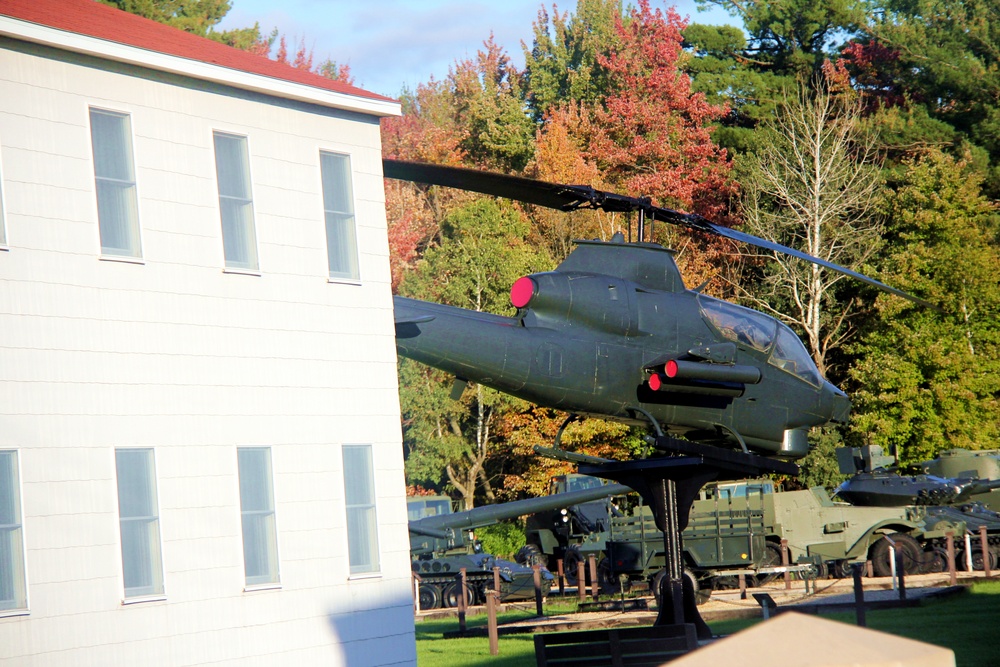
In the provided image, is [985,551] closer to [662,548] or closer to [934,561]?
[934,561]

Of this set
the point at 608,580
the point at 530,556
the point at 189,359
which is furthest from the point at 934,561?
the point at 189,359

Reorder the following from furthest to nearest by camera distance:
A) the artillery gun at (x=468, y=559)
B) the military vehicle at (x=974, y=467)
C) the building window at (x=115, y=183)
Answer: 1. the military vehicle at (x=974, y=467)
2. the artillery gun at (x=468, y=559)
3. the building window at (x=115, y=183)

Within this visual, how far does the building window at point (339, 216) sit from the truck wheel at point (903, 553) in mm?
16029

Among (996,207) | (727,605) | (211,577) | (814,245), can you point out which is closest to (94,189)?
(211,577)

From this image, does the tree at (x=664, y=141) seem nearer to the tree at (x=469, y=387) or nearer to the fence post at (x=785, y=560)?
the tree at (x=469, y=387)

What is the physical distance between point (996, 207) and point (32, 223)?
35571mm

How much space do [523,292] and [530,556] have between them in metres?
18.2

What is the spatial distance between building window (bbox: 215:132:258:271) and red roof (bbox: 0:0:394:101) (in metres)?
0.81

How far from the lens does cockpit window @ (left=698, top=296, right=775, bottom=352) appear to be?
48.4 ft

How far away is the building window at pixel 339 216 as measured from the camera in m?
14.1

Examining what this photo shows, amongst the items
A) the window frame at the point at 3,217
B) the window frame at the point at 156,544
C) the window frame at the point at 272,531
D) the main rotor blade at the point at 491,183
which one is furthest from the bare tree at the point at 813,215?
the window frame at the point at 3,217

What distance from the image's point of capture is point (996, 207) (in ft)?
133

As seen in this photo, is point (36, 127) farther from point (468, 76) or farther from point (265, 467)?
point (468, 76)

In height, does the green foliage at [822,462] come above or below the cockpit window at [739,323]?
below
